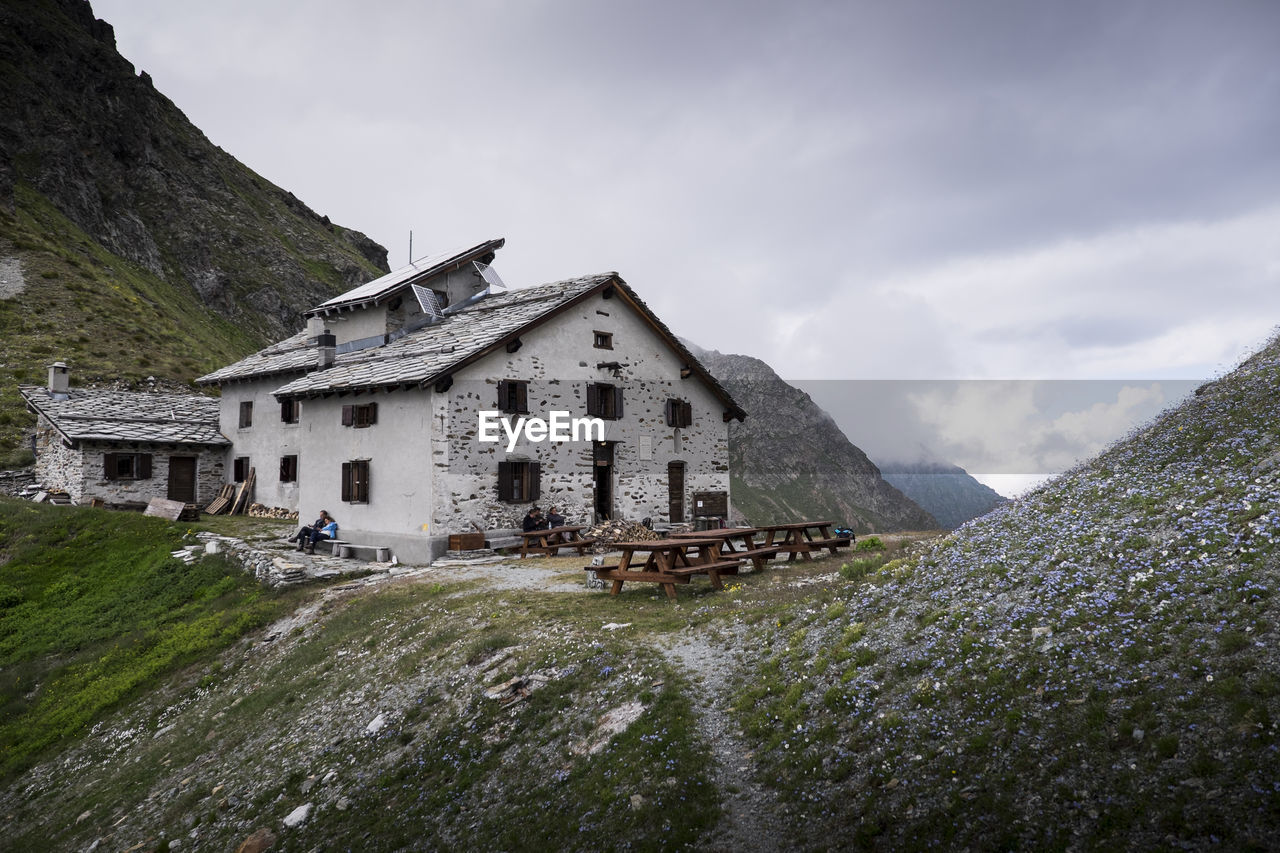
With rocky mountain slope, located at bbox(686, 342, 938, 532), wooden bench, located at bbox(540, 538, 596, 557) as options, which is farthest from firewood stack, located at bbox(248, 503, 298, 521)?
rocky mountain slope, located at bbox(686, 342, 938, 532)

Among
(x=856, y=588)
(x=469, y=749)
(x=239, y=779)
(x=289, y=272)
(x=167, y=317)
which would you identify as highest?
(x=289, y=272)

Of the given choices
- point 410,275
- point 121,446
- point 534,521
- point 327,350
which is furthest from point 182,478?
point 534,521

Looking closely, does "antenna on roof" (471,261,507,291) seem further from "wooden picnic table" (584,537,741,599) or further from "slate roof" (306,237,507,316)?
"wooden picnic table" (584,537,741,599)

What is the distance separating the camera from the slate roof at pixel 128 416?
98.9ft

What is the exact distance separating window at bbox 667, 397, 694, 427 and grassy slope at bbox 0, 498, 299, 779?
1460 centimetres

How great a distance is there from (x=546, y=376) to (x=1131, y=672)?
19855 mm

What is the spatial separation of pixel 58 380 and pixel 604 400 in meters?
26.3

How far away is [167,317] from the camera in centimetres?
5447

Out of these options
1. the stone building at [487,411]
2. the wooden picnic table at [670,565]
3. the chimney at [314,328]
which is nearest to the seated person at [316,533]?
the stone building at [487,411]

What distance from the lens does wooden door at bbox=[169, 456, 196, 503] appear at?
33.0m

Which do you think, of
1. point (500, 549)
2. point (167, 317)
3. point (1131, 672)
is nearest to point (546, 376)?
point (500, 549)

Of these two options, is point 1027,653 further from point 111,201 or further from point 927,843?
point 111,201

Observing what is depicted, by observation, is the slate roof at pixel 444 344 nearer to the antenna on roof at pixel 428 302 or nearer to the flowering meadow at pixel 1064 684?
the antenna on roof at pixel 428 302

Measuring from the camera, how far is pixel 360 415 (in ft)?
77.6
